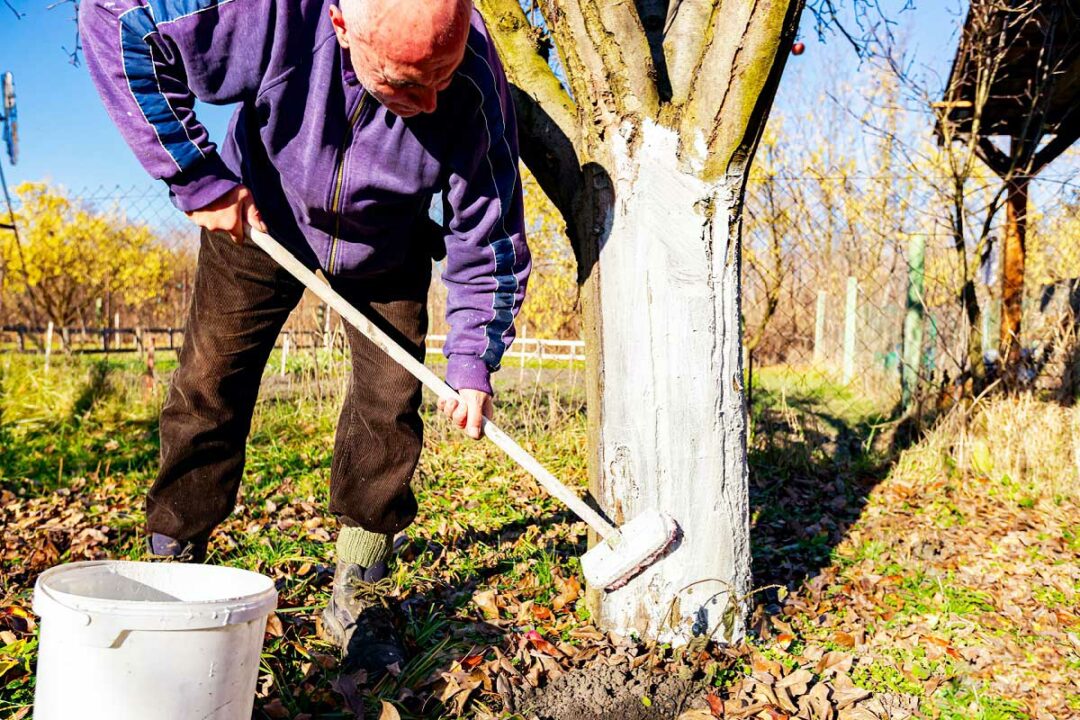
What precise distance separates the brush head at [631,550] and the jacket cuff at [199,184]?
149 cm

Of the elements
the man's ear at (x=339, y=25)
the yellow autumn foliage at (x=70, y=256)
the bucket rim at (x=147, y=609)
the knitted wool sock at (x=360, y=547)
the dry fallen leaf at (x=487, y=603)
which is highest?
the yellow autumn foliage at (x=70, y=256)

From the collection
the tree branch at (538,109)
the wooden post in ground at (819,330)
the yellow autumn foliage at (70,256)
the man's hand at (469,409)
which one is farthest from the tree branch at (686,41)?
the yellow autumn foliage at (70,256)

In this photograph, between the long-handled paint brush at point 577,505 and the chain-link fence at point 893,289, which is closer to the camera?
the long-handled paint brush at point 577,505

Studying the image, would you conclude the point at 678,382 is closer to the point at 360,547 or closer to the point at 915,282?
the point at 360,547

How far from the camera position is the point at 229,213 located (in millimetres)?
2119

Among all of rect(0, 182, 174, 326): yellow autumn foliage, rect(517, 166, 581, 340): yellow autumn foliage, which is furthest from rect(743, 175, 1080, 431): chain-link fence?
rect(0, 182, 174, 326): yellow autumn foliage

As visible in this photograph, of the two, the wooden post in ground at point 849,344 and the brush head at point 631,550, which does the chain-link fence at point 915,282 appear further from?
the brush head at point 631,550

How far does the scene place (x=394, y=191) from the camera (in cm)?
216

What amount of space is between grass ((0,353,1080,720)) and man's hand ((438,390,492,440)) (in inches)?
26.6

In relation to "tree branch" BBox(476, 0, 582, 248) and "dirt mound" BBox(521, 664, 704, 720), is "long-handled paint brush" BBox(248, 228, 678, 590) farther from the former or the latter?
"tree branch" BBox(476, 0, 582, 248)

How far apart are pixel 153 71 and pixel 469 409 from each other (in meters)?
1.22

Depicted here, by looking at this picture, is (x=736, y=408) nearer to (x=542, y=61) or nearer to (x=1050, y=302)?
(x=542, y=61)

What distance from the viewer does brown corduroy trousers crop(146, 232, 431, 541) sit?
2365mm

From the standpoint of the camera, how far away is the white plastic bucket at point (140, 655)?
1453mm
